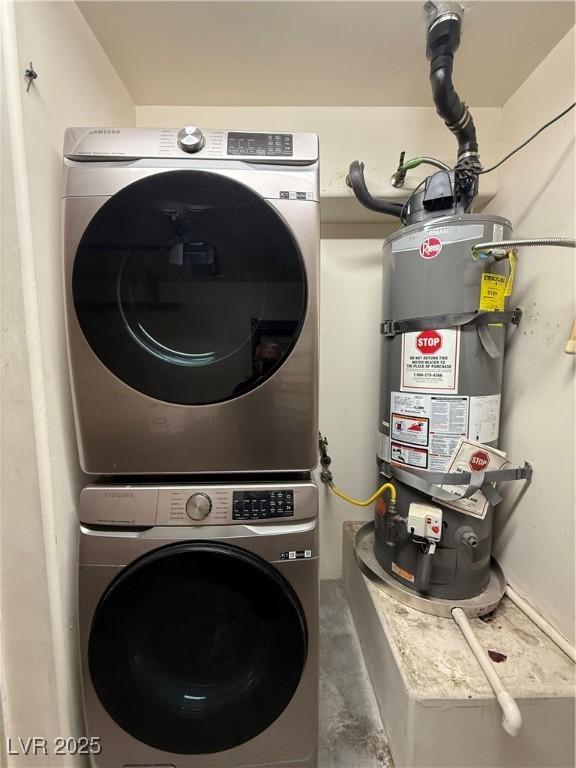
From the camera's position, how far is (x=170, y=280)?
0.77 meters

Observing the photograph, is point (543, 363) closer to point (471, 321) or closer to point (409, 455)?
point (471, 321)

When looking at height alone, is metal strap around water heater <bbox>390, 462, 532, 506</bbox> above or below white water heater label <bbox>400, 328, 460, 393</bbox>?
below

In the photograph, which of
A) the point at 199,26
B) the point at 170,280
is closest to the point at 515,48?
→ the point at 199,26

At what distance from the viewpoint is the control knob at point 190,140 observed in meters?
0.74

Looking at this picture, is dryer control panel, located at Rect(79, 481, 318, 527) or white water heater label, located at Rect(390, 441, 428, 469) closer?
dryer control panel, located at Rect(79, 481, 318, 527)

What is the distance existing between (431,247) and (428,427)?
20.6 inches

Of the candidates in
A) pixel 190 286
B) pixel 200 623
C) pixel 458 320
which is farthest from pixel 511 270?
pixel 200 623

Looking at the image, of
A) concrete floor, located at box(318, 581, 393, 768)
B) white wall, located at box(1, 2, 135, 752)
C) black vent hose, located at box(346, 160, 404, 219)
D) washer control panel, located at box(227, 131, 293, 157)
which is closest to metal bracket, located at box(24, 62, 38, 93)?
white wall, located at box(1, 2, 135, 752)

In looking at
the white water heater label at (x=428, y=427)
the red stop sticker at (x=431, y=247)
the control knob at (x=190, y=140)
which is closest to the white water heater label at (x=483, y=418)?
the white water heater label at (x=428, y=427)

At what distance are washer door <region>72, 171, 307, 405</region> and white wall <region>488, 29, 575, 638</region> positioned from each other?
30.5 inches

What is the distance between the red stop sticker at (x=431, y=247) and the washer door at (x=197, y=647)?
3.06ft

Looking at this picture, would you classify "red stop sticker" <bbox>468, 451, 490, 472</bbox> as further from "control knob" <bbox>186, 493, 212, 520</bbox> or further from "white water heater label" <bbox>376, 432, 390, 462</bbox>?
"control knob" <bbox>186, 493, 212, 520</bbox>

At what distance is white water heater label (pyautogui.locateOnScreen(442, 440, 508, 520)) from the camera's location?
93cm

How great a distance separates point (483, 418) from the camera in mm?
955
